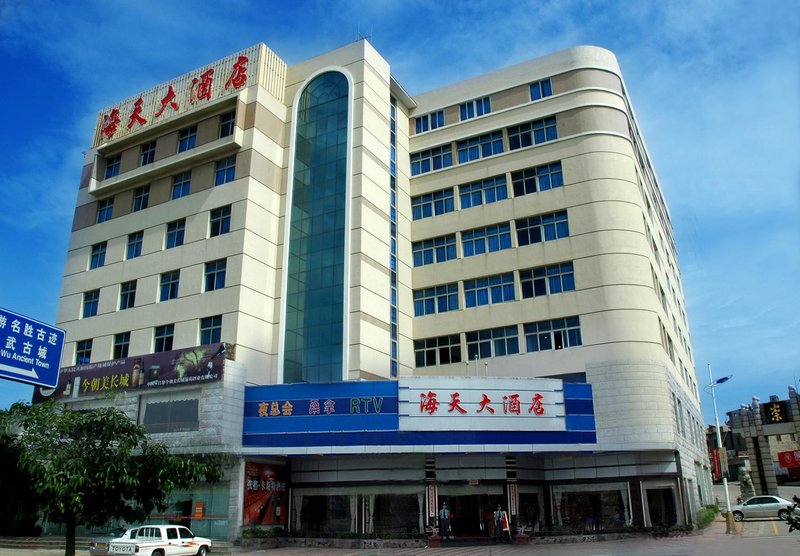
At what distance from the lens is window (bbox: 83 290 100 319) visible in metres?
36.9

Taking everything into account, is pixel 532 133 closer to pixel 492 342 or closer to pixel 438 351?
pixel 492 342

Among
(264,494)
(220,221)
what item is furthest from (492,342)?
(220,221)

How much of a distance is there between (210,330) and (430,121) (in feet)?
59.8

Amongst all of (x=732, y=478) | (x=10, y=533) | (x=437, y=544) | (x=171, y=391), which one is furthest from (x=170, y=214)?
(x=732, y=478)

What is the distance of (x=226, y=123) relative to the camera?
3659 cm

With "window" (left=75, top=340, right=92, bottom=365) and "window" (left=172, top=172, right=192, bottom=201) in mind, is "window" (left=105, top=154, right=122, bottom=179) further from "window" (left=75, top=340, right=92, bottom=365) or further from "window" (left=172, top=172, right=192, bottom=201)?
"window" (left=75, top=340, right=92, bottom=365)

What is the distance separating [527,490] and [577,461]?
279cm

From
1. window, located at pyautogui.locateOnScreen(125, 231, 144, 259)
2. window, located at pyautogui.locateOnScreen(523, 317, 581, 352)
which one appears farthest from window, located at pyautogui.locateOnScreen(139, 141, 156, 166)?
window, located at pyautogui.locateOnScreen(523, 317, 581, 352)

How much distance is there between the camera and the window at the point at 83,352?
3575 centimetres

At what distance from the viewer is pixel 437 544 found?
2811cm

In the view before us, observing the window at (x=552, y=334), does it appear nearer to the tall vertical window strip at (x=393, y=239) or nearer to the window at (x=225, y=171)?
the tall vertical window strip at (x=393, y=239)

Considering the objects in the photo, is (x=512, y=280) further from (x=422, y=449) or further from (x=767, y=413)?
(x=767, y=413)

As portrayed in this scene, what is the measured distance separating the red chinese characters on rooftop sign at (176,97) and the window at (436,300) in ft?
49.1

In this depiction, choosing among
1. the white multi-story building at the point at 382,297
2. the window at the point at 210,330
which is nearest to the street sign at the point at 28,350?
the white multi-story building at the point at 382,297
